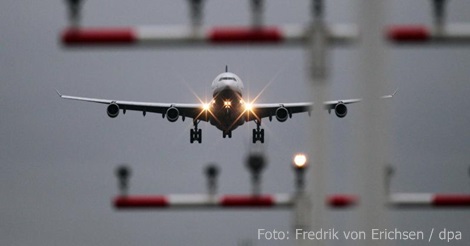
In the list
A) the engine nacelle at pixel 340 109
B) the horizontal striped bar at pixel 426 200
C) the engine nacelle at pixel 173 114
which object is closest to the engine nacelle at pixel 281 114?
the engine nacelle at pixel 340 109

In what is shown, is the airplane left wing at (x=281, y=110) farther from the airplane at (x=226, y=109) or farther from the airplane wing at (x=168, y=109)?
the airplane wing at (x=168, y=109)

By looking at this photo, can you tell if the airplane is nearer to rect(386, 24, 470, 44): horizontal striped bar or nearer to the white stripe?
the white stripe

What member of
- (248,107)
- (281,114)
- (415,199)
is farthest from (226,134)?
(415,199)

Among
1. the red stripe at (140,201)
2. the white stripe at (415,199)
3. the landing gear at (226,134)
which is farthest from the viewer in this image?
the landing gear at (226,134)

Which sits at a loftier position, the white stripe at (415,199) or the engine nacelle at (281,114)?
the engine nacelle at (281,114)

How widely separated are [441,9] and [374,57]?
268 centimetres

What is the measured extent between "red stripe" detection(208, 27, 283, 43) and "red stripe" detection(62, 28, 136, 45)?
3.58 feet

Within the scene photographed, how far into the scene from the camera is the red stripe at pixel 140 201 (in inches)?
563

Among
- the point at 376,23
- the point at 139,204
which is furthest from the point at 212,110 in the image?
the point at 376,23

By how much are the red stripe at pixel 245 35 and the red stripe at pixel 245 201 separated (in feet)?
9.95

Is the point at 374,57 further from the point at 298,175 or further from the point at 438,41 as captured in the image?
the point at 298,175

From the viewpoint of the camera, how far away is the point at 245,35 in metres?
12.5

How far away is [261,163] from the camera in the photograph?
45.2 ft

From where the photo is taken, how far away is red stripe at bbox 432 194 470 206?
46.5 feet
